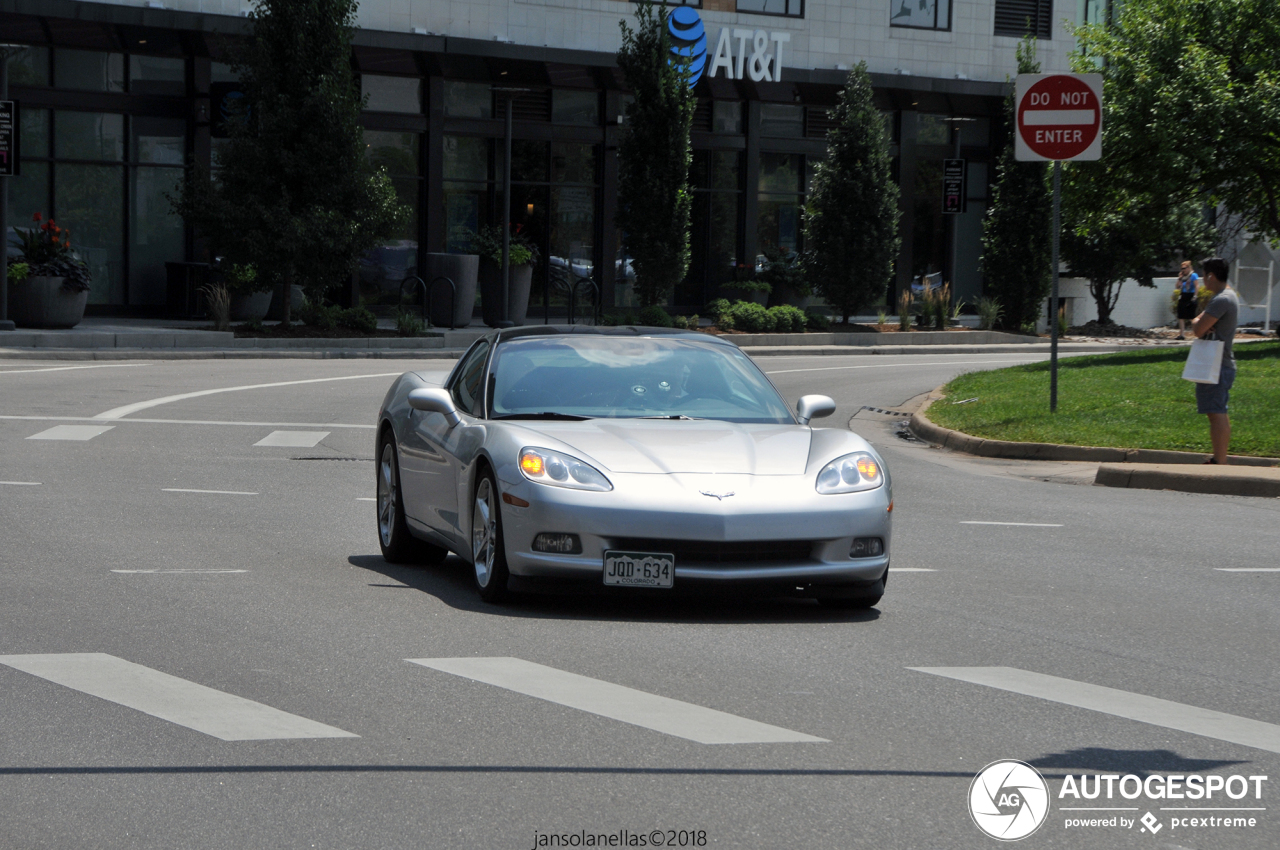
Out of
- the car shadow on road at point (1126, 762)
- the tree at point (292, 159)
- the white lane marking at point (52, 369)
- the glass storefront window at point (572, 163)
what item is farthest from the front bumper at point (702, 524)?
the glass storefront window at point (572, 163)

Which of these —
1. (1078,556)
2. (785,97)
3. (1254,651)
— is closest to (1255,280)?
(785,97)

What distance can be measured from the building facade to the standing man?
778 inches

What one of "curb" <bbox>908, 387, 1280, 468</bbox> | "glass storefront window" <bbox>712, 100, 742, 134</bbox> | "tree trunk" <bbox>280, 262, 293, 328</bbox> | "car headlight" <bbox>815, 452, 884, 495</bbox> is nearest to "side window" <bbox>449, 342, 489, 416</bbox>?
"car headlight" <bbox>815, 452, 884, 495</bbox>

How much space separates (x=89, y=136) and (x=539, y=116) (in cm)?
930

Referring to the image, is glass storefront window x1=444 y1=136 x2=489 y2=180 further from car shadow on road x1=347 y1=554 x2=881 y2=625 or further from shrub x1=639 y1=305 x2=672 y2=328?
car shadow on road x1=347 y1=554 x2=881 y2=625

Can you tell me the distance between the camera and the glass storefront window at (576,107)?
3662 cm

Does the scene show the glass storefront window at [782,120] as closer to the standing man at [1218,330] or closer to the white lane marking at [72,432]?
the white lane marking at [72,432]

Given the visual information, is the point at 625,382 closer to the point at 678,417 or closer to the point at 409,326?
the point at 678,417

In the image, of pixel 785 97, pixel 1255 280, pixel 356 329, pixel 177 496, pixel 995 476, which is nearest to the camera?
pixel 177 496

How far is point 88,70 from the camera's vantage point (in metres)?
32.3

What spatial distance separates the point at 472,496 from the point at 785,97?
105ft

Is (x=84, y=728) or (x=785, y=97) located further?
(x=785, y=97)

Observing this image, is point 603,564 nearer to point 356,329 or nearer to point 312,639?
point 312,639

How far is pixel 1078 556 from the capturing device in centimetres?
998
